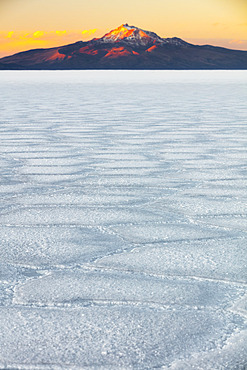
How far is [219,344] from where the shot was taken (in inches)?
50.8

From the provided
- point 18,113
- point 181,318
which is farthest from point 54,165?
point 18,113

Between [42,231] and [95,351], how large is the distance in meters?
1.03

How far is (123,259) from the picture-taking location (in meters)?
1.88

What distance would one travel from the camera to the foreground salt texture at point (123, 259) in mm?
1279

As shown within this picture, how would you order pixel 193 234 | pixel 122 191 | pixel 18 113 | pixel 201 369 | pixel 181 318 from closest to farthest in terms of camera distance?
pixel 201 369 → pixel 181 318 → pixel 193 234 → pixel 122 191 → pixel 18 113

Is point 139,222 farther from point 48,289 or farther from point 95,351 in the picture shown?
point 95,351

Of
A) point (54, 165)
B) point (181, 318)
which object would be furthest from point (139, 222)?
point (54, 165)

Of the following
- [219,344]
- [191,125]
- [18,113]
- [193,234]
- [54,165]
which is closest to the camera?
[219,344]

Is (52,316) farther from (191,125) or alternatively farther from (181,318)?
(191,125)

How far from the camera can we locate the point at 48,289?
162 centimetres

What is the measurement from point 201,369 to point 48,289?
0.56 metres

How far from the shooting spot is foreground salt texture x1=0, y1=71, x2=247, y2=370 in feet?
4.20

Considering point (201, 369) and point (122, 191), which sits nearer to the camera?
point (201, 369)

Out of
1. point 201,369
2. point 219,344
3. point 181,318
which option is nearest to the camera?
point 201,369
